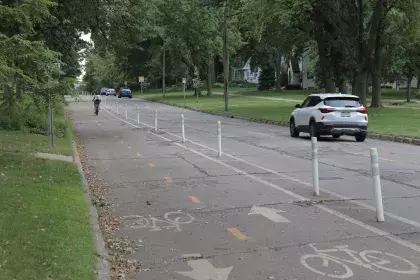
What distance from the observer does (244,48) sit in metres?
81.9

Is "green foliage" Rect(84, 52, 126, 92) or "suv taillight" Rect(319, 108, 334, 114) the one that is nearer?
"suv taillight" Rect(319, 108, 334, 114)

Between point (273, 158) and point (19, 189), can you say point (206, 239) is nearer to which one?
point (19, 189)

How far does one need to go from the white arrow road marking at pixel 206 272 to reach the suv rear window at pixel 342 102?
586 inches

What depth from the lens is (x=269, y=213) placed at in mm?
8180

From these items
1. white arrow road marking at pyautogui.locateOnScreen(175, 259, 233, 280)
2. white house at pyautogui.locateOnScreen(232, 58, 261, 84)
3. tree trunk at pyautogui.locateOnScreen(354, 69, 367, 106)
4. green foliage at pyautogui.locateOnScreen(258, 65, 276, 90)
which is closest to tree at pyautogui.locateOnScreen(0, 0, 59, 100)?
white arrow road marking at pyautogui.locateOnScreen(175, 259, 233, 280)

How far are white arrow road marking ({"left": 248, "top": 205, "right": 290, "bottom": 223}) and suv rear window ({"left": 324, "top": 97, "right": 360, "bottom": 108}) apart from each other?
12091 mm

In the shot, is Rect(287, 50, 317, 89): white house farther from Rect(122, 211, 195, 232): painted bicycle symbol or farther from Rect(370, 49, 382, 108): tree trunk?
Rect(122, 211, 195, 232): painted bicycle symbol

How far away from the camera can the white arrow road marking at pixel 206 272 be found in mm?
5430

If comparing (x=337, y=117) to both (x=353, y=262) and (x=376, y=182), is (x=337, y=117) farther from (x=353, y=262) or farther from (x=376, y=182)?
(x=353, y=262)

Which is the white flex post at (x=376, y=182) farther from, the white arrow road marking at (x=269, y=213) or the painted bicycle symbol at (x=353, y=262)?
the painted bicycle symbol at (x=353, y=262)

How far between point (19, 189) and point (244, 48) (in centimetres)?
7479

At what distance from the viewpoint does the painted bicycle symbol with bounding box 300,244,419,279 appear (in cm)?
554

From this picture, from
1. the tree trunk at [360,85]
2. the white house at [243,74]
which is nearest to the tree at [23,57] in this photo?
the tree trunk at [360,85]

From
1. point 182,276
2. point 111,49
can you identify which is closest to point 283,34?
point 111,49
